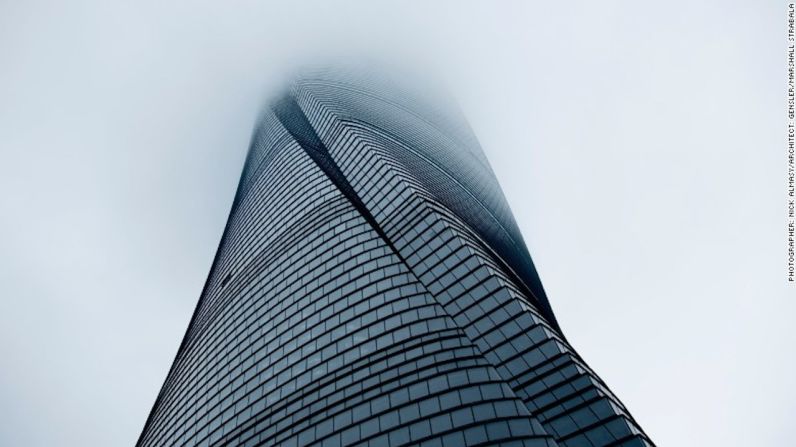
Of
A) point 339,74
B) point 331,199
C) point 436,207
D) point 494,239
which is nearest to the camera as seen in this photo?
point 436,207

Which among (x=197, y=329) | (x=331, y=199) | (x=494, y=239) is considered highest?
(x=331, y=199)

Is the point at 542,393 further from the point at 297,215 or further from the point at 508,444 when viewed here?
the point at 297,215

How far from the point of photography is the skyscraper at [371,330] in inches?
1369

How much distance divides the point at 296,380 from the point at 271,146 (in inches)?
2179

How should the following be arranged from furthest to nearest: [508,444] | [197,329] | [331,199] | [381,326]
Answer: [197,329] → [331,199] → [381,326] → [508,444]

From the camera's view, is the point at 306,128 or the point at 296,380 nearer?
the point at 296,380

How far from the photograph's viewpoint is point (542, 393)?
36.2 metres

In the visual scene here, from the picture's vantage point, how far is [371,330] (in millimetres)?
44031

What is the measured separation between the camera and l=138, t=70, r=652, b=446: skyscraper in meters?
34.8

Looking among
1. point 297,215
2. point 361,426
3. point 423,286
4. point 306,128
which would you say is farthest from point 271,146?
point 361,426

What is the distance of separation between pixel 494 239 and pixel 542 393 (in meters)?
37.7

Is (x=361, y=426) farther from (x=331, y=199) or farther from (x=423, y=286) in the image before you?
(x=331, y=199)

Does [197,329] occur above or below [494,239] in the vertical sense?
below

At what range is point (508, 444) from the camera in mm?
30578
